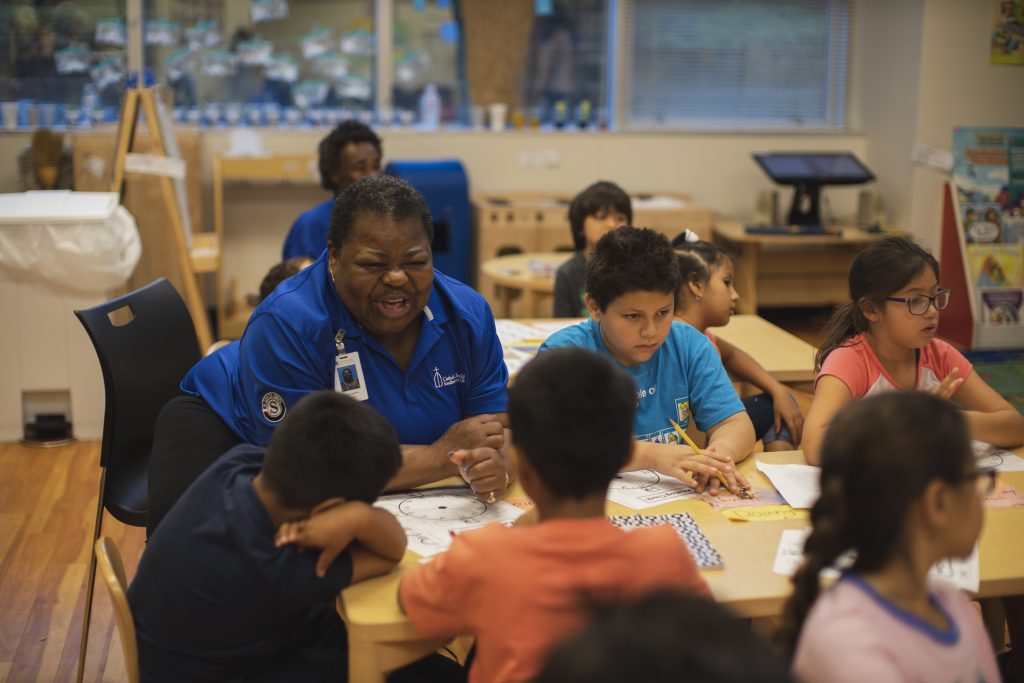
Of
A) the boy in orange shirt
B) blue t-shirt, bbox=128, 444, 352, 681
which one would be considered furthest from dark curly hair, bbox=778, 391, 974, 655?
blue t-shirt, bbox=128, 444, 352, 681

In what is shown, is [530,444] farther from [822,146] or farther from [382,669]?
[822,146]

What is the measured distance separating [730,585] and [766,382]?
1546 mm

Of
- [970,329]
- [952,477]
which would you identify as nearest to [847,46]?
[970,329]

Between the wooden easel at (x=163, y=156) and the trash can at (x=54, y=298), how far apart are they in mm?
428

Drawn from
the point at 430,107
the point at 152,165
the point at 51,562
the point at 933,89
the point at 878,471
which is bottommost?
the point at 51,562

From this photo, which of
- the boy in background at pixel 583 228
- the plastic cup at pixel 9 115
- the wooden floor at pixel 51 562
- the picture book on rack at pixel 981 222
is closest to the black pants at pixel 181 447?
the wooden floor at pixel 51 562

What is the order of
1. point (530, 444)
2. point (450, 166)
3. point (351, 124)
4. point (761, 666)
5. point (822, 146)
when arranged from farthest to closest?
point (822, 146)
point (450, 166)
point (351, 124)
point (530, 444)
point (761, 666)

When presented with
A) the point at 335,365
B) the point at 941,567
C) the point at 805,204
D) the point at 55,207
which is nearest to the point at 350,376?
the point at 335,365

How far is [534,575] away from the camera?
53.5 inches

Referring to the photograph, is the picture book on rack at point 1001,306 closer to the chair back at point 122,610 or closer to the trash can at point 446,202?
the trash can at point 446,202

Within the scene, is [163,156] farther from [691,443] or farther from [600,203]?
[691,443]

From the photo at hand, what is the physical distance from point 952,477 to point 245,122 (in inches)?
236

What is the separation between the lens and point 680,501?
1.99 m

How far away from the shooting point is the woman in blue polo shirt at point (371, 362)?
2.06m
